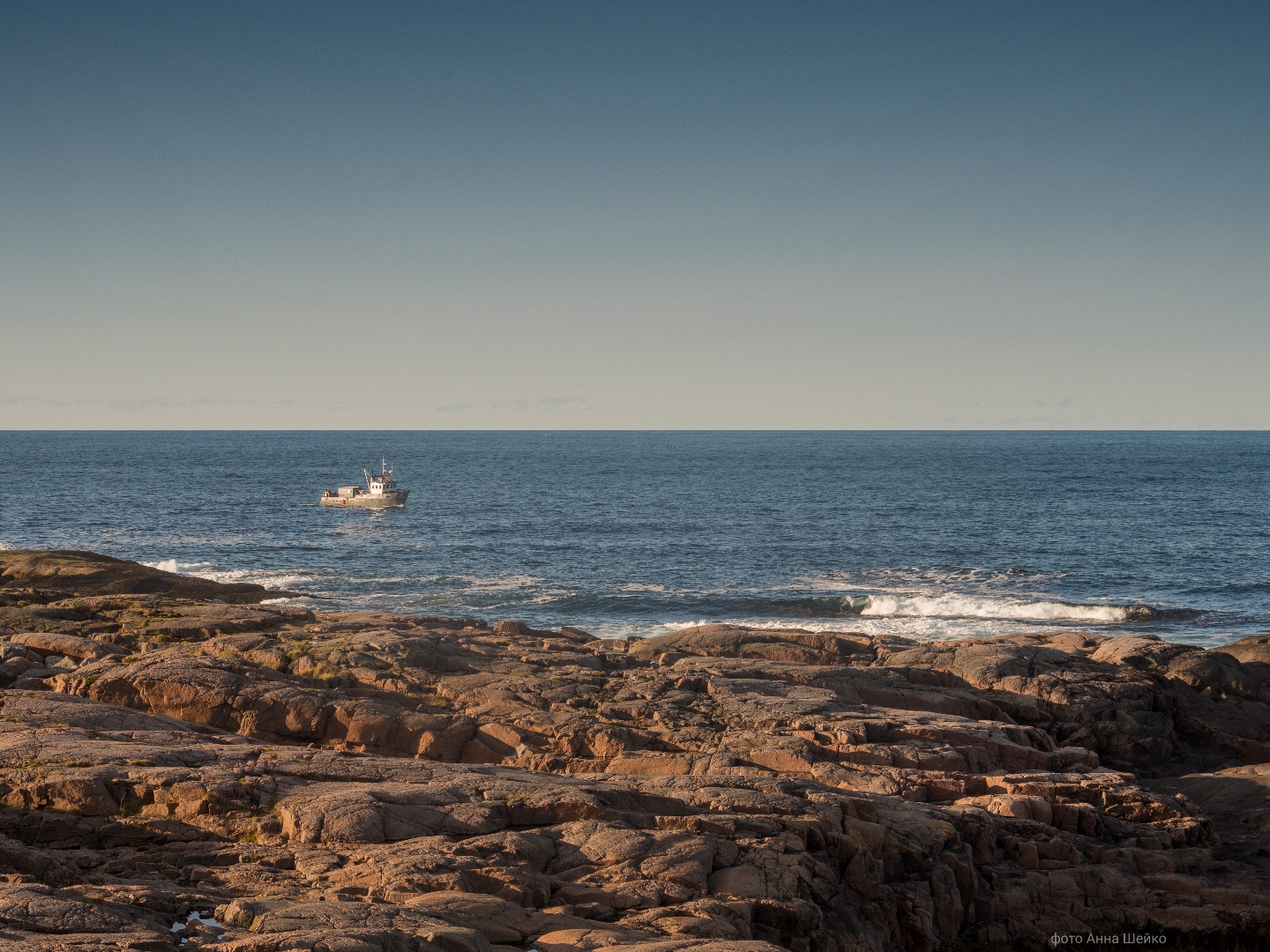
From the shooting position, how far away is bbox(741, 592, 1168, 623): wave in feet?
175

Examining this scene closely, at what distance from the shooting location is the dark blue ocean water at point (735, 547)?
181 feet

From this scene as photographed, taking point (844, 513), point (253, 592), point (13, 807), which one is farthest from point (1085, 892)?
point (844, 513)

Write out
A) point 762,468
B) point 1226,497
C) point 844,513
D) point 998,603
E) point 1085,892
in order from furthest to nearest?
1. point 762,468
2. point 1226,497
3. point 844,513
4. point 998,603
5. point 1085,892

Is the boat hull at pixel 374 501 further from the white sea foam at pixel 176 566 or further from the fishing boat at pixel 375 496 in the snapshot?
the white sea foam at pixel 176 566

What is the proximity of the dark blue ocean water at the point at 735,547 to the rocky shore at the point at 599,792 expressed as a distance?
19.1 m

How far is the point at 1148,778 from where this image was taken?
28.3 metres

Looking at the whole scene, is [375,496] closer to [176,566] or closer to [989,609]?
[176,566]

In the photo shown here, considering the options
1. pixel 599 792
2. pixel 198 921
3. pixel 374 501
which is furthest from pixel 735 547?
pixel 198 921

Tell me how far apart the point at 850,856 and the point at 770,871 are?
232 centimetres

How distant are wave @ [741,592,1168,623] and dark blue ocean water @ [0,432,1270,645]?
172 mm

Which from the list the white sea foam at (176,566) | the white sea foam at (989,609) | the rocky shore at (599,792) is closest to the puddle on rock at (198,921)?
the rocky shore at (599,792)

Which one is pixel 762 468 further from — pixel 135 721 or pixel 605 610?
pixel 135 721

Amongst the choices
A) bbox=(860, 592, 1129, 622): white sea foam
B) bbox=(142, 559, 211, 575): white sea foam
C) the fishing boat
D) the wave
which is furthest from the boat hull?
bbox=(860, 592, 1129, 622): white sea foam

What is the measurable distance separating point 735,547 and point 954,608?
25.6m
